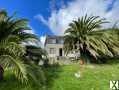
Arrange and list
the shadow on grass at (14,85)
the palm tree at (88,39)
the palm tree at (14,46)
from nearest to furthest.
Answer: the palm tree at (14,46) → the shadow on grass at (14,85) → the palm tree at (88,39)

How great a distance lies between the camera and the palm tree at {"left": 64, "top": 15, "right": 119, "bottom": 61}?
20328 mm

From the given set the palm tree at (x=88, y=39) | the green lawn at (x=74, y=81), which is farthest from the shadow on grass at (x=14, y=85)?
the palm tree at (x=88, y=39)

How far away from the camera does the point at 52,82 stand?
1391cm

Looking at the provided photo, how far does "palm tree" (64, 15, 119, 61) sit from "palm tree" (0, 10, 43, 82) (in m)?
6.59

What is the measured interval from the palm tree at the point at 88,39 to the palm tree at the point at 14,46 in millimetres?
6592

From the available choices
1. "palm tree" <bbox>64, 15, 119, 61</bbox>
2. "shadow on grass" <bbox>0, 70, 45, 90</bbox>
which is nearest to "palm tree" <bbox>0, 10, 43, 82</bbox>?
"shadow on grass" <bbox>0, 70, 45, 90</bbox>

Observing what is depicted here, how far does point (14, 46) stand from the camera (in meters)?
12.9

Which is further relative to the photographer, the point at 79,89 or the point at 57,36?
the point at 57,36

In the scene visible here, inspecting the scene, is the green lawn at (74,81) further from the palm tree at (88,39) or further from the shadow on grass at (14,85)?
the palm tree at (88,39)

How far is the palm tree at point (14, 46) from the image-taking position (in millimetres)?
12140

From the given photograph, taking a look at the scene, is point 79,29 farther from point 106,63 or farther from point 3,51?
point 3,51

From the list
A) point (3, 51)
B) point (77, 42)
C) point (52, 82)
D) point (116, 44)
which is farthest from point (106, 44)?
point (3, 51)

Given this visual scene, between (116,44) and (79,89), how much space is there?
904cm

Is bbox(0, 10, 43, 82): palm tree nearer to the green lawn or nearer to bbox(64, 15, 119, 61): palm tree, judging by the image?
the green lawn
